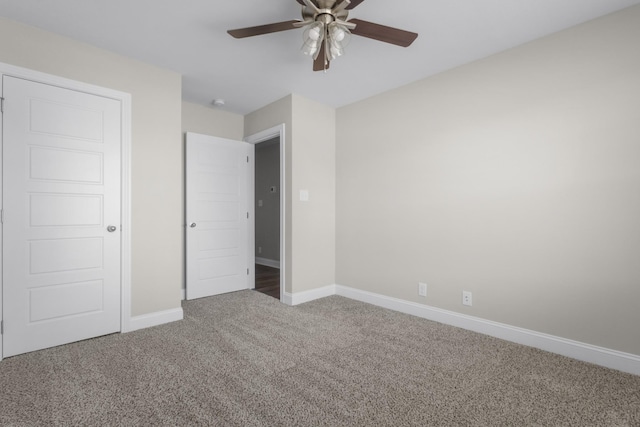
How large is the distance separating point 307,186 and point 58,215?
238cm

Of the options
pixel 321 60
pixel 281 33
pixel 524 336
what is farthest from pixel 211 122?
pixel 524 336

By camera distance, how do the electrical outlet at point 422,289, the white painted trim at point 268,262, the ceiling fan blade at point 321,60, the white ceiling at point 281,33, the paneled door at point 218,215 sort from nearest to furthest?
the white ceiling at point 281,33, the ceiling fan blade at point 321,60, the electrical outlet at point 422,289, the paneled door at point 218,215, the white painted trim at point 268,262

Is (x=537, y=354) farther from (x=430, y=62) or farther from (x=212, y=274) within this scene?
(x=212, y=274)

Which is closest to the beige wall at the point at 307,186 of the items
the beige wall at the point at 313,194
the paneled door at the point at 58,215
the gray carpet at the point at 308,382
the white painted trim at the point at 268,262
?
the beige wall at the point at 313,194

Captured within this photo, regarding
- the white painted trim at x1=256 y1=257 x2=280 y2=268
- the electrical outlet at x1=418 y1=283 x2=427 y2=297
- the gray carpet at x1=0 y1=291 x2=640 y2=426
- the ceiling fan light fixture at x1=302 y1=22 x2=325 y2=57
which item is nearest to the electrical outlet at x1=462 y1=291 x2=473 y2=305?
the gray carpet at x1=0 y1=291 x2=640 y2=426

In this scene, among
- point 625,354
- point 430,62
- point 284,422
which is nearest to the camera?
point 284,422

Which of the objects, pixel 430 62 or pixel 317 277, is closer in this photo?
pixel 430 62

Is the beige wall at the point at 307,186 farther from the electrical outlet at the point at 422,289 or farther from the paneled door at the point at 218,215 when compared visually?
the electrical outlet at the point at 422,289

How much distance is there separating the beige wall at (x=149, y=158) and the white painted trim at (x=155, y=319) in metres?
0.05

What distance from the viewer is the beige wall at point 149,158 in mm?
2633

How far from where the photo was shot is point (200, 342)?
258 centimetres

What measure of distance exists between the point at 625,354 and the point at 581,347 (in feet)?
0.76

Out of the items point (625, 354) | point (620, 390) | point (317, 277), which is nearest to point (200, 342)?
point (317, 277)

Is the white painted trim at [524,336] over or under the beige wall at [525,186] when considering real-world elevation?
under
